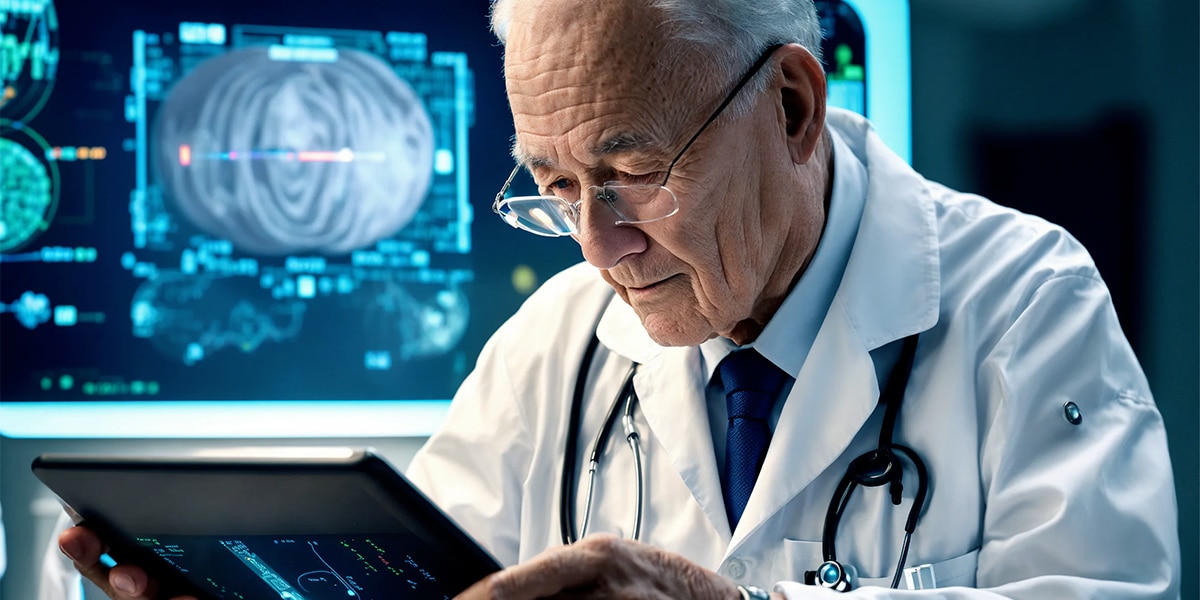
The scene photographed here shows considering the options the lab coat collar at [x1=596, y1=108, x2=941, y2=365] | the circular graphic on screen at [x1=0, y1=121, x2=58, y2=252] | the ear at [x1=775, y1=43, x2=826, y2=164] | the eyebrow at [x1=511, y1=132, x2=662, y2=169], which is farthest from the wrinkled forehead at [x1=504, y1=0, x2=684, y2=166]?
the circular graphic on screen at [x1=0, y1=121, x2=58, y2=252]

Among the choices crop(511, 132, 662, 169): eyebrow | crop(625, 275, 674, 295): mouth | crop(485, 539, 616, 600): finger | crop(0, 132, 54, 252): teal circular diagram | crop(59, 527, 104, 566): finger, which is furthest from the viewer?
crop(0, 132, 54, 252): teal circular diagram

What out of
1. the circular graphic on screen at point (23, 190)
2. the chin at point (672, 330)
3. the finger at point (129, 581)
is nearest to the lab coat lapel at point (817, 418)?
the chin at point (672, 330)

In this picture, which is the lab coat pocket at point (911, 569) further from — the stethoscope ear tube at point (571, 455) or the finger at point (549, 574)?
the finger at point (549, 574)

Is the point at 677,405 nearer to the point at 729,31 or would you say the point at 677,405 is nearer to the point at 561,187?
the point at 561,187

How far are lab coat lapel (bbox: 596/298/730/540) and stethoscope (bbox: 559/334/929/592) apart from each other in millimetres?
26

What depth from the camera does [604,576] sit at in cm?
75

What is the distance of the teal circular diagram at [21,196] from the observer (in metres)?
1.77

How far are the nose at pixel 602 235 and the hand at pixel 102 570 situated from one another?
1.60ft

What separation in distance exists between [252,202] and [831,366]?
3.61 feet

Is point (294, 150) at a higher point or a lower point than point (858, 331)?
higher

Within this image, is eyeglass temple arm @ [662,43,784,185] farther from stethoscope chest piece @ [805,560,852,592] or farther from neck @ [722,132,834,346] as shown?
stethoscope chest piece @ [805,560,852,592]

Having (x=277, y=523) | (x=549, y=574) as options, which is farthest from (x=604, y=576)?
(x=277, y=523)

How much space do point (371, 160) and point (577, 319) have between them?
0.67 metres

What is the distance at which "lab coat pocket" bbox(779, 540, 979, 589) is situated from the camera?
1.00m
